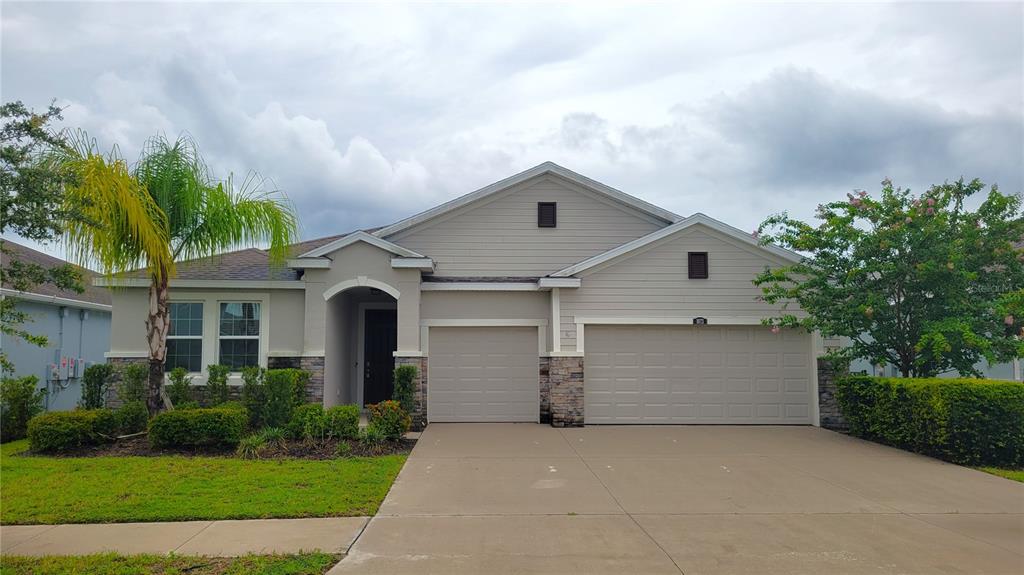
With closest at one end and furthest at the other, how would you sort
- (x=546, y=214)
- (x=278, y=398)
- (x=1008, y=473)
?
1. (x=1008, y=473)
2. (x=278, y=398)
3. (x=546, y=214)

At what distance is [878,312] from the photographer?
41.9 feet

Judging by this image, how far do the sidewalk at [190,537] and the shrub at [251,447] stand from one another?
360 cm

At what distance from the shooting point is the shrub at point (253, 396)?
1355cm

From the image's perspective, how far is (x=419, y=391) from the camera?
14305 millimetres

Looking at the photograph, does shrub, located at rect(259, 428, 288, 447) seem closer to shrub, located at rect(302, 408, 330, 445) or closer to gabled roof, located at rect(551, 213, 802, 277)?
shrub, located at rect(302, 408, 330, 445)

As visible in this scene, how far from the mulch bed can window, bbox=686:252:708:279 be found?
7.19 metres

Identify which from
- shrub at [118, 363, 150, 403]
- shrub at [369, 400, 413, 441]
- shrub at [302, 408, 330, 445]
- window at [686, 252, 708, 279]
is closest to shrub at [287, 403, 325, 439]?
shrub at [302, 408, 330, 445]

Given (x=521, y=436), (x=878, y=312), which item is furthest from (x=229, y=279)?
(x=878, y=312)

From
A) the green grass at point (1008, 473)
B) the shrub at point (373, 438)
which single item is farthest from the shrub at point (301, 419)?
the green grass at point (1008, 473)

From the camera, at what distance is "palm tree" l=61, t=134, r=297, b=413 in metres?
10.8

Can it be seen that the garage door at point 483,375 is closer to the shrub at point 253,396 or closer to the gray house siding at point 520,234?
the gray house siding at point 520,234

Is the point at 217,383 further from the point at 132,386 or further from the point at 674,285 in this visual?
the point at 674,285

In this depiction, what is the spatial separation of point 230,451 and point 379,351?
6624 mm

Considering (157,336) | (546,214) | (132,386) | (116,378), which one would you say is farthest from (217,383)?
(546,214)
